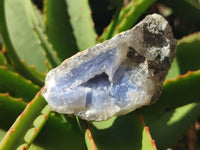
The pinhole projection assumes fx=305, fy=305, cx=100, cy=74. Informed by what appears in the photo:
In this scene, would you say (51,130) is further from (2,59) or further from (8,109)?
(2,59)

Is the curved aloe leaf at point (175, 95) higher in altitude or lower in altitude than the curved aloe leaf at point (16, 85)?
lower

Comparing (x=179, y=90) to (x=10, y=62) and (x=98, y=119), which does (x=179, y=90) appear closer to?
(x=98, y=119)

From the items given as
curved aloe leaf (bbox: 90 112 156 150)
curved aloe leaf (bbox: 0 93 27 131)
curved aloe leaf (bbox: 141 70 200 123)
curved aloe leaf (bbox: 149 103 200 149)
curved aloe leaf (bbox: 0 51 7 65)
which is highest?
curved aloe leaf (bbox: 0 51 7 65)

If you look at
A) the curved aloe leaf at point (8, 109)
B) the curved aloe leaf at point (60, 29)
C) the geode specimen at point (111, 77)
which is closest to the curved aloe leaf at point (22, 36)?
the curved aloe leaf at point (60, 29)

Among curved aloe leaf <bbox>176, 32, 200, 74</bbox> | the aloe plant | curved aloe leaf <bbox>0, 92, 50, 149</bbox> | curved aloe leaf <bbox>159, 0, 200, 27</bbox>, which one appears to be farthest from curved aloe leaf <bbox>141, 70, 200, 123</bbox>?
curved aloe leaf <bbox>159, 0, 200, 27</bbox>

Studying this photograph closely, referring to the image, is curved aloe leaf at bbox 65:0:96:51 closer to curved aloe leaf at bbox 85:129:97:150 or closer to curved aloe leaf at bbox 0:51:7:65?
curved aloe leaf at bbox 0:51:7:65

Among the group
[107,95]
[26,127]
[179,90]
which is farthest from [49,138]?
[179,90]

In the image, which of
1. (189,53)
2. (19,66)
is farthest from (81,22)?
(189,53)

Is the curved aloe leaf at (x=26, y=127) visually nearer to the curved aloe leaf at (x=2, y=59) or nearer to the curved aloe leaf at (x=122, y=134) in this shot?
the curved aloe leaf at (x=122, y=134)
